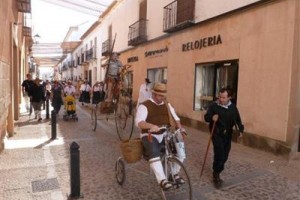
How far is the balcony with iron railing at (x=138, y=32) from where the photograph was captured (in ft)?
53.2

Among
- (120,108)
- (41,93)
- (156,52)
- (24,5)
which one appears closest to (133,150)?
(120,108)

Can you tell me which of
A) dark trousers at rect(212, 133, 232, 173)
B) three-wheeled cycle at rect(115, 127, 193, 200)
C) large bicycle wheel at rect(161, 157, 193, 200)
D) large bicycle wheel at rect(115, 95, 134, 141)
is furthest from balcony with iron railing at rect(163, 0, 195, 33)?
large bicycle wheel at rect(161, 157, 193, 200)

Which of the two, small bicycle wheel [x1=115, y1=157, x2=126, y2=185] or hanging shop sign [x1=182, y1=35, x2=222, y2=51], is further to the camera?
hanging shop sign [x1=182, y1=35, x2=222, y2=51]

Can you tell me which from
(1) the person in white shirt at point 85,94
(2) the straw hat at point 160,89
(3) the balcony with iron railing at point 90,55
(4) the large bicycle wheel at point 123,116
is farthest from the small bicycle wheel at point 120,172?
(3) the balcony with iron railing at point 90,55

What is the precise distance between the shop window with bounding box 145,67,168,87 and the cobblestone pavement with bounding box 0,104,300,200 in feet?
19.3

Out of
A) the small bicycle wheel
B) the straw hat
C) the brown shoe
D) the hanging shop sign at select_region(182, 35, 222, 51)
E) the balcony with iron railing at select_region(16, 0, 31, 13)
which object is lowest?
the small bicycle wheel

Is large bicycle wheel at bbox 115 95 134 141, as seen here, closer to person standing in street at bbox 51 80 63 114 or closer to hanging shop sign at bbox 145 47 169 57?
hanging shop sign at bbox 145 47 169 57

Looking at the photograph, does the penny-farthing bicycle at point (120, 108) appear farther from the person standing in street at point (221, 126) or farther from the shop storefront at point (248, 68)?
the person standing in street at point (221, 126)

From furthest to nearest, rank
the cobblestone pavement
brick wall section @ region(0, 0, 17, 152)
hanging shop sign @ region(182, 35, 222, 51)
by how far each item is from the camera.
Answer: hanging shop sign @ region(182, 35, 222, 51) < brick wall section @ region(0, 0, 17, 152) < the cobblestone pavement

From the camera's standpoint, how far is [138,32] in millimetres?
16797

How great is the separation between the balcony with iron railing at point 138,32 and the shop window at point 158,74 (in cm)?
160

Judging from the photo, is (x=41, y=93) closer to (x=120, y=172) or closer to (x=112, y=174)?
(x=112, y=174)

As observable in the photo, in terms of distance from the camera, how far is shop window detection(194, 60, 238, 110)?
31.1 feet

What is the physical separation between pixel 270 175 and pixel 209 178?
115cm
